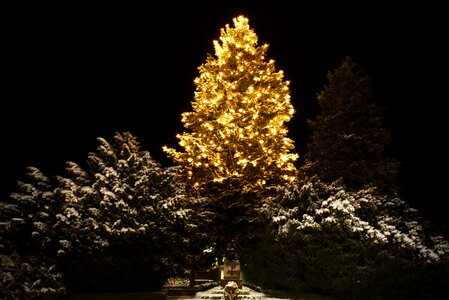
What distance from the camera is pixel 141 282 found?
80.4ft

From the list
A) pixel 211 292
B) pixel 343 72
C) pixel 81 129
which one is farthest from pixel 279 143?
pixel 81 129

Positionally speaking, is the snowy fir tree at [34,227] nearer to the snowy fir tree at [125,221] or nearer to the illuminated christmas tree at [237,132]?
the snowy fir tree at [125,221]

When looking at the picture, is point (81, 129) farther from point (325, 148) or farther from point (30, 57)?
point (325, 148)

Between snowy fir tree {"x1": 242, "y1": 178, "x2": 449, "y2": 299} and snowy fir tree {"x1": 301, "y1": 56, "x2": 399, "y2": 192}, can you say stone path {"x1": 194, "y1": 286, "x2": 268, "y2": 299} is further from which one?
snowy fir tree {"x1": 301, "y1": 56, "x2": 399, "y2": 192}

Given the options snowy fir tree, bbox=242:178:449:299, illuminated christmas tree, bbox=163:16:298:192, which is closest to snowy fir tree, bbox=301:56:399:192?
illuminated christmas tree, bbox=163:16:298:192

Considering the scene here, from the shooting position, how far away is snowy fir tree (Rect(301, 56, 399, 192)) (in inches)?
1331

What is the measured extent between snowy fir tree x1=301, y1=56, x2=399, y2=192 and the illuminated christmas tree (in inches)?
93.8

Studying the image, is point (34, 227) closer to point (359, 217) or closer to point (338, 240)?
point (338, 240)

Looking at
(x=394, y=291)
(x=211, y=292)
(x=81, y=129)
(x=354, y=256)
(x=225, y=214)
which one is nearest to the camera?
(x=394, y=291)

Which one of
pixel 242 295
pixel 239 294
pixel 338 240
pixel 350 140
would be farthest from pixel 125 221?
pixel 350 140

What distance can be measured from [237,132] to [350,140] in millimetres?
6024

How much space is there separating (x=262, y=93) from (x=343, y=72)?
17.7 feet

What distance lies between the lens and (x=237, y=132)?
107 ft

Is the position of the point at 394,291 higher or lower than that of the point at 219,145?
lower
